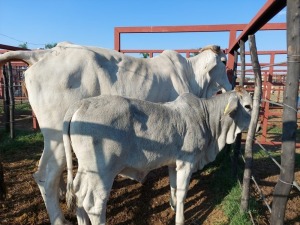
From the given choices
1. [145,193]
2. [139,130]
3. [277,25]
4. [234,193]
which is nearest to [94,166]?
[139,130]

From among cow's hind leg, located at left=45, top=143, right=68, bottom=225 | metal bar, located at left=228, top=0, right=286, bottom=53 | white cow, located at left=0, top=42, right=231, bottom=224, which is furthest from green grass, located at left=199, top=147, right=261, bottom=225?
metal bar, located at left=228, top=0, right=286, bottom=53

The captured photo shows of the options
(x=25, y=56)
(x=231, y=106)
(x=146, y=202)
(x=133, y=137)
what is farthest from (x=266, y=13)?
(x=146, y=202)

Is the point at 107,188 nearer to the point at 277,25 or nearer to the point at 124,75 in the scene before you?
the point at 124,75

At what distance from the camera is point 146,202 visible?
148 inches

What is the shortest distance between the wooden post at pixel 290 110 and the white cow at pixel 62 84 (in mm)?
1932

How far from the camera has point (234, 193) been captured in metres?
3.60

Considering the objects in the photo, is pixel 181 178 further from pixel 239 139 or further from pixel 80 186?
pixel 239 139

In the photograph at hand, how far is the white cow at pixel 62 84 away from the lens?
297 centimetres

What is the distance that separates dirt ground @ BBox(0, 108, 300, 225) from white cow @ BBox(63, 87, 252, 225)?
521 mm

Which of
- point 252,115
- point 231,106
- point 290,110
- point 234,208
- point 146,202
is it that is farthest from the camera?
point 146,202

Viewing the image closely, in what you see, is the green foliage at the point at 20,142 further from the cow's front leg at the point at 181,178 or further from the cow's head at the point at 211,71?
the cow's front leg at the point at 181,178

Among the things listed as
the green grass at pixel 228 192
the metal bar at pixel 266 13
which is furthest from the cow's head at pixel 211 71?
the green grass at pixel 228 192

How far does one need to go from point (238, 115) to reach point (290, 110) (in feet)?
4.79

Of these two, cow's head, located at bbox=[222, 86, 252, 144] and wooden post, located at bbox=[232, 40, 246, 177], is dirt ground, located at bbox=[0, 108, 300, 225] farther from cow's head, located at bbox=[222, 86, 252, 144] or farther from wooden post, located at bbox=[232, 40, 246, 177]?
cow's head, located at bbox=[222, 86, 252, 144]
